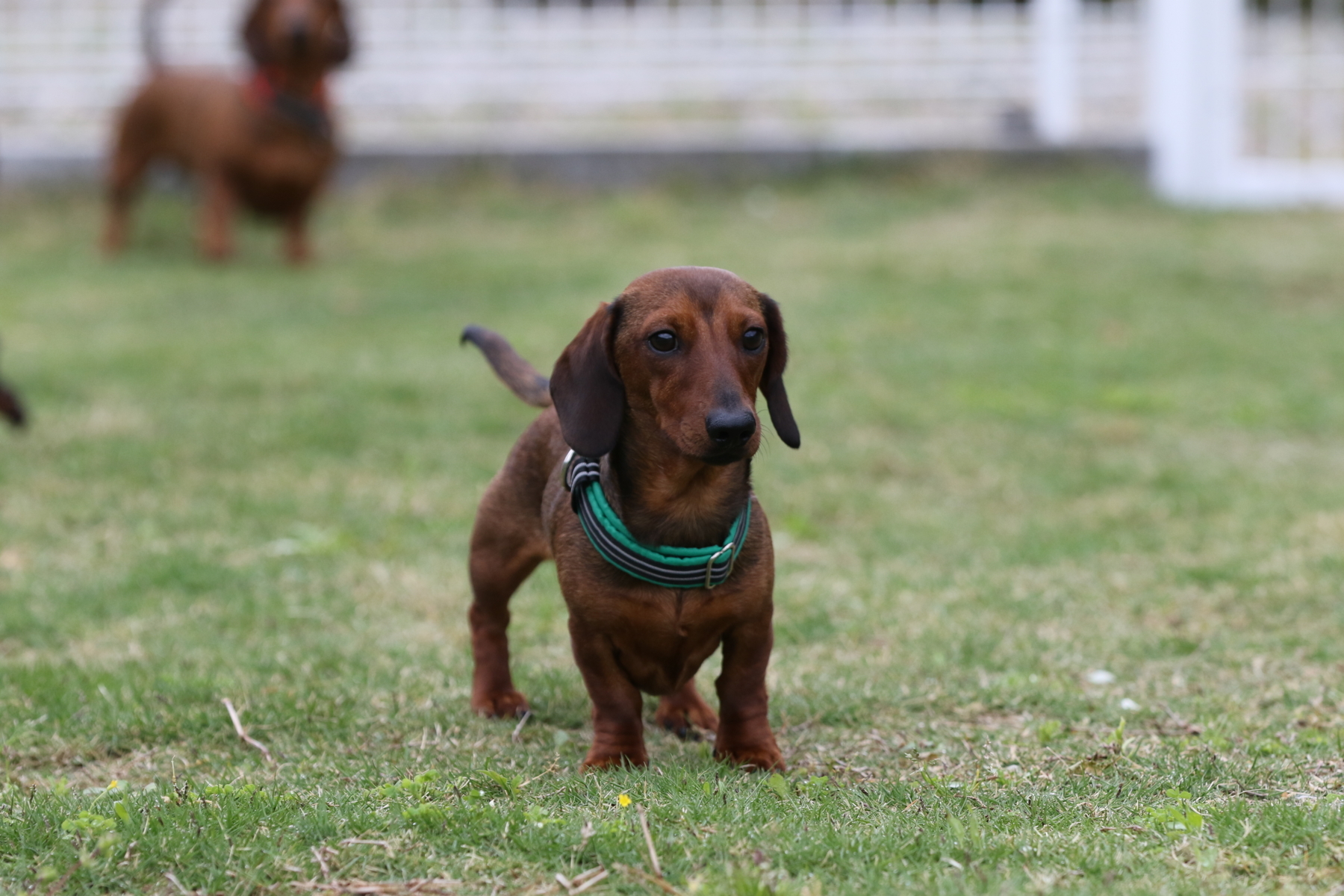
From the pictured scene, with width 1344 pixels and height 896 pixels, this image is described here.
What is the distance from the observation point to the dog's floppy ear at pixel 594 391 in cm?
326

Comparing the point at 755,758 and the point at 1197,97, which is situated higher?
the point at 1197,97

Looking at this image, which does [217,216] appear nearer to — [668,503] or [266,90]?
[266,90]

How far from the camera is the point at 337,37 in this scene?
428 inches

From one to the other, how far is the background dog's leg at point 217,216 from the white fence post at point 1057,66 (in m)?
7.27

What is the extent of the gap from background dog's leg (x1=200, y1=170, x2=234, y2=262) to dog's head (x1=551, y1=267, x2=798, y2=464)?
862cm

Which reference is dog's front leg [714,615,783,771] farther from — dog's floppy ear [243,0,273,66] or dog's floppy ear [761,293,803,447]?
dog's floppy ear [243,0,273,66]

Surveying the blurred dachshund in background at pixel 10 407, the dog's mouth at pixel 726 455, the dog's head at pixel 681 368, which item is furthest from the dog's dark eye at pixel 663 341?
the blurred dachshund in background at pixel 10 407

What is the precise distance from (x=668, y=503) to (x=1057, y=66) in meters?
12.1

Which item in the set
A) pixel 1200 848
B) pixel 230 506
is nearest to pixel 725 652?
pixel 1200 848

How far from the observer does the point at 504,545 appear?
3.89 m

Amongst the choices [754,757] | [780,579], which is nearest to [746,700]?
[754,757]

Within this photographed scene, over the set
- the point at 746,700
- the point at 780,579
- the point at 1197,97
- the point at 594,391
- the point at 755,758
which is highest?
the point at 594,391

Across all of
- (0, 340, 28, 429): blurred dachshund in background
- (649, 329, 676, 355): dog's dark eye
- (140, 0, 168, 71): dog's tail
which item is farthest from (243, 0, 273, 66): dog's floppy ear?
(649, 329, 676, 355): dog's dark eye

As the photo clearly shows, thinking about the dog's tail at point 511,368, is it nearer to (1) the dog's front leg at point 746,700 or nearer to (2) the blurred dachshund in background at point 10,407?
(1) the dog's front leg at point 746,700
